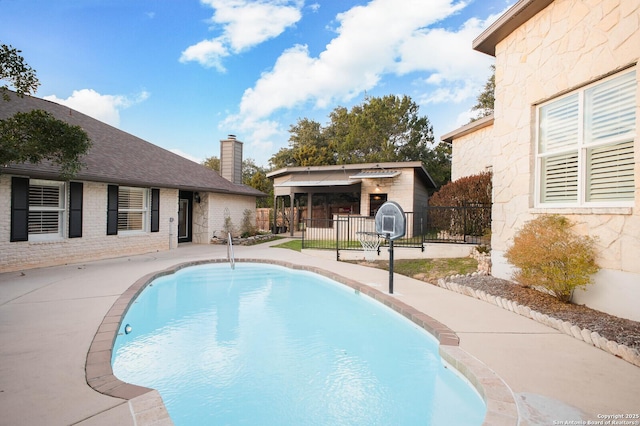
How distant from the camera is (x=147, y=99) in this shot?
19062mm

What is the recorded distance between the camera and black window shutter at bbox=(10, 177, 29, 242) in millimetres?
8836

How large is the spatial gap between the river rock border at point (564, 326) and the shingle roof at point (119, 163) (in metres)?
11.1

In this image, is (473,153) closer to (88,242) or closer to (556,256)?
(556,256)

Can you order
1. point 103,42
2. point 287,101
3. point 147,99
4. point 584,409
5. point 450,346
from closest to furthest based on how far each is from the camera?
point 584,409, point 450,346, point 103,42, point 147,99, point 287,101

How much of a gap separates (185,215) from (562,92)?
15634 mm

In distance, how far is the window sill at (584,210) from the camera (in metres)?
4.63

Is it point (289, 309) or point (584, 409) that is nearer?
point (584, 409)

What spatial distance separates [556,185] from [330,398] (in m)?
5.52

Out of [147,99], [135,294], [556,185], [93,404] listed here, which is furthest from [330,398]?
[147,99]

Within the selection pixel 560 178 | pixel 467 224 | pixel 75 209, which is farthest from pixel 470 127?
pixel 75 209

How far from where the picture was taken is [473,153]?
13.3 meters

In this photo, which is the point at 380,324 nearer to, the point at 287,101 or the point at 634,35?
the point at 634,35

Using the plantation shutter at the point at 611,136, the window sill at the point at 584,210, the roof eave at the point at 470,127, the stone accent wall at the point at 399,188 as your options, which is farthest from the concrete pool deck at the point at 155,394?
the stone accent wall at the point at 399,188

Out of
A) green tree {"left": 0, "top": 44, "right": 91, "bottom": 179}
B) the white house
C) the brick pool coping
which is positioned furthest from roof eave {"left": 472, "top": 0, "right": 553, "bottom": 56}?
the white house
